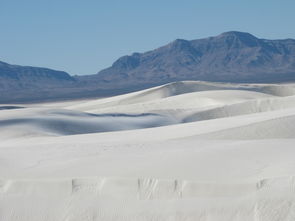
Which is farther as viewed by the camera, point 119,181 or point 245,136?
point 245,136

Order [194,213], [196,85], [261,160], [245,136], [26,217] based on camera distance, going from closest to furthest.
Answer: [194,213] → [26,217] → [261,160] → [245,136] → [196,85]

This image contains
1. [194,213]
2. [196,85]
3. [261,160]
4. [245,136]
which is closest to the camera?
[194,213]

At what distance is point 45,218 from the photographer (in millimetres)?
5531

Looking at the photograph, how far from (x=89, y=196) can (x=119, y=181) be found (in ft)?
0.95

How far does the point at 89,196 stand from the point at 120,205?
302mm

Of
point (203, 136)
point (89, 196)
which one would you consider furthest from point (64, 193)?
point (203, 136)

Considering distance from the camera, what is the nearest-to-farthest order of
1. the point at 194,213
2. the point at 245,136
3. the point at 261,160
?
the point at 194,213 → the point at 261,160 → the point at 245,136

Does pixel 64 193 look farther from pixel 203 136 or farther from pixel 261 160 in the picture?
pixel 203 136

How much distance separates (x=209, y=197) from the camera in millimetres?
5324

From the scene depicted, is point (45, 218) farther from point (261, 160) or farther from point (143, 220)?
point (261, 160)

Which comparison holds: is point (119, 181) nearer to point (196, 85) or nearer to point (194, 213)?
point (194, 213)

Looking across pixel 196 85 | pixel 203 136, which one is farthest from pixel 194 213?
pixel 196 85

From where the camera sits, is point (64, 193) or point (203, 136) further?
point (203, 136)

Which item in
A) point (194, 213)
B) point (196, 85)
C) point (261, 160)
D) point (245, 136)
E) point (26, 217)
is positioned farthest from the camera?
point (196, 85)
